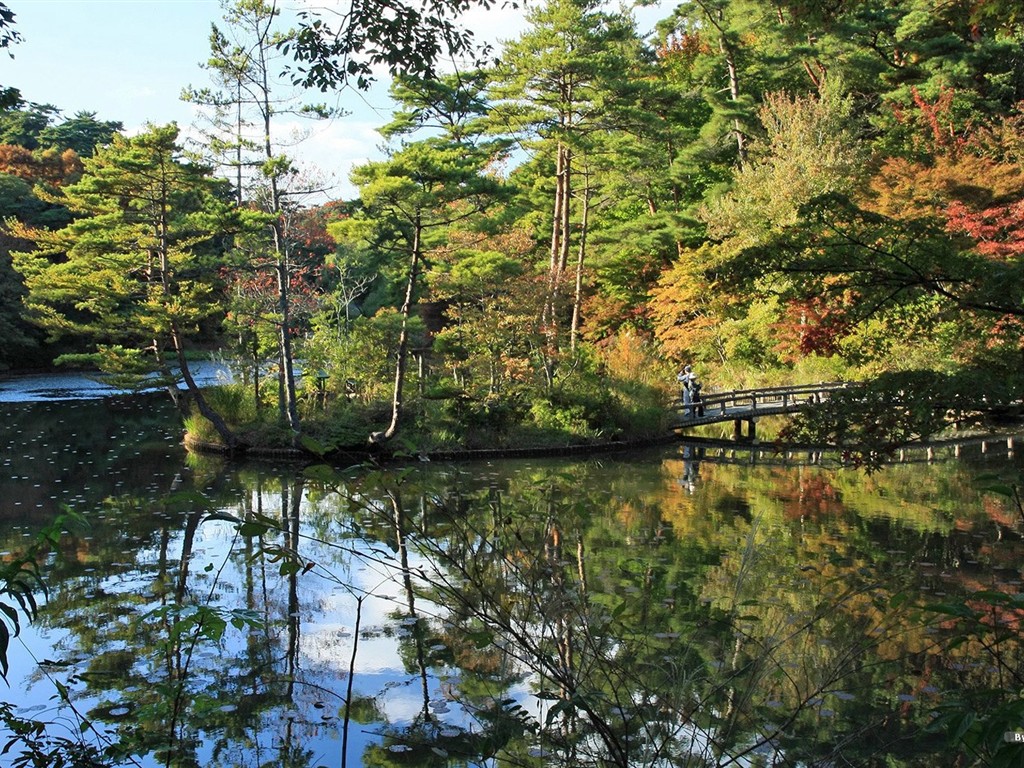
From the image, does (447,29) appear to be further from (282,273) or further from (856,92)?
(856,92)

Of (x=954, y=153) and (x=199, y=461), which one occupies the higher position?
(x=954, y=153)

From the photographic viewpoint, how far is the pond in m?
2.73

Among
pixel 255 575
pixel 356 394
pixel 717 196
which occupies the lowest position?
pixel 255 575

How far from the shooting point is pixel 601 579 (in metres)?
7.20

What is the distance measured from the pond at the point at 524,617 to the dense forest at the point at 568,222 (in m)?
1.93

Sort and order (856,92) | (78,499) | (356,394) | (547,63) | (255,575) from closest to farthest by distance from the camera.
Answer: (255,575), (78,499), (356,394), (547,63), (856,92)

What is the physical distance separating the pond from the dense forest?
193cm

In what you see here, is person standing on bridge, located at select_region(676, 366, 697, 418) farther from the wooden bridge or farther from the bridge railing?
the bridge railing

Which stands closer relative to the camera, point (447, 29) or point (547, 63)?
point (447, 29)

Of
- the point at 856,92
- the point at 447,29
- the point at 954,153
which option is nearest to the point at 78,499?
the point at 447,29

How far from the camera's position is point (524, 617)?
3426 mm

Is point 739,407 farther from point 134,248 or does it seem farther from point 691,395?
point 134,248

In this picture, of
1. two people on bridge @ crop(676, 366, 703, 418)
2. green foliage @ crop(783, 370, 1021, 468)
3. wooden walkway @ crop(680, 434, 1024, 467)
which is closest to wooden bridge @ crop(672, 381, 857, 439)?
two people on bridge @ crop(676, 366, 703, 418)

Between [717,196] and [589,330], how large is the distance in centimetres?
458
